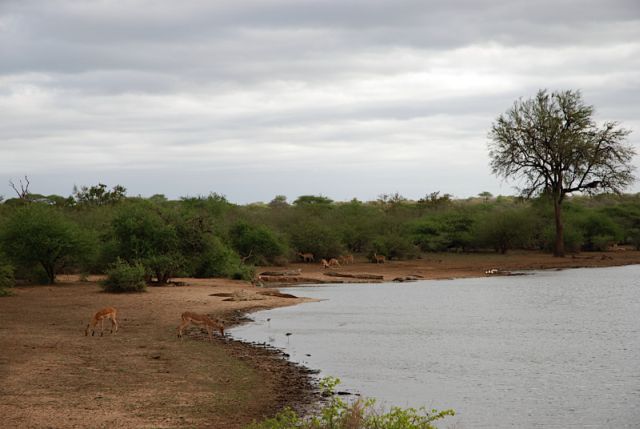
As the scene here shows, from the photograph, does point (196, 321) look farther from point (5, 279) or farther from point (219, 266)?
point (219, 266)

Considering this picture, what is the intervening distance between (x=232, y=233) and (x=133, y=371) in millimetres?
31012

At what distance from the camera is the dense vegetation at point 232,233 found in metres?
32.1

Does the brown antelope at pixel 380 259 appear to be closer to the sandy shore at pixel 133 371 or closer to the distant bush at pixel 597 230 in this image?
the distant bush at pixel 597 230

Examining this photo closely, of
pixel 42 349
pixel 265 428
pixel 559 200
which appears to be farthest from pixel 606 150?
pixel 265 428

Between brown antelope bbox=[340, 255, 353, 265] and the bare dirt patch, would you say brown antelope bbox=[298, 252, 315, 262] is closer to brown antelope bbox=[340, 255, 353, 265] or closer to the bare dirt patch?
brown antelope bbox=[340, 255, 353, 265]

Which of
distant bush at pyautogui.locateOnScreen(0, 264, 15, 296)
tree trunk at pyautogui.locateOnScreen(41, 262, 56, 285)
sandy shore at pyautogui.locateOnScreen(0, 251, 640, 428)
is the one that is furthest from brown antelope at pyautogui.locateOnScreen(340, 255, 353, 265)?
distant bush at pyautogui.locateOnScreen(0, 264, 15, 296)

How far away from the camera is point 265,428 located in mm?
9352

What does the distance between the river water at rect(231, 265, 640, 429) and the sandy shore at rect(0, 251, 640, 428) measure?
139 cm

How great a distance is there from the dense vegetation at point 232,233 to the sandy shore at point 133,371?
18.6 ft

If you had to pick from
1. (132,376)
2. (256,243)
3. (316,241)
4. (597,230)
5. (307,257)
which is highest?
(597,230)

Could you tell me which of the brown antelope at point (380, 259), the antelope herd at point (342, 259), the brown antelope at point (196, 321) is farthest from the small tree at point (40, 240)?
the brown antelope at point (380, 259)

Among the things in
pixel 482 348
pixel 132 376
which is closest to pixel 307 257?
pixel 482 348

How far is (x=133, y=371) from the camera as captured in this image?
558 inches

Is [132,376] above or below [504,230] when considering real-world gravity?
below
